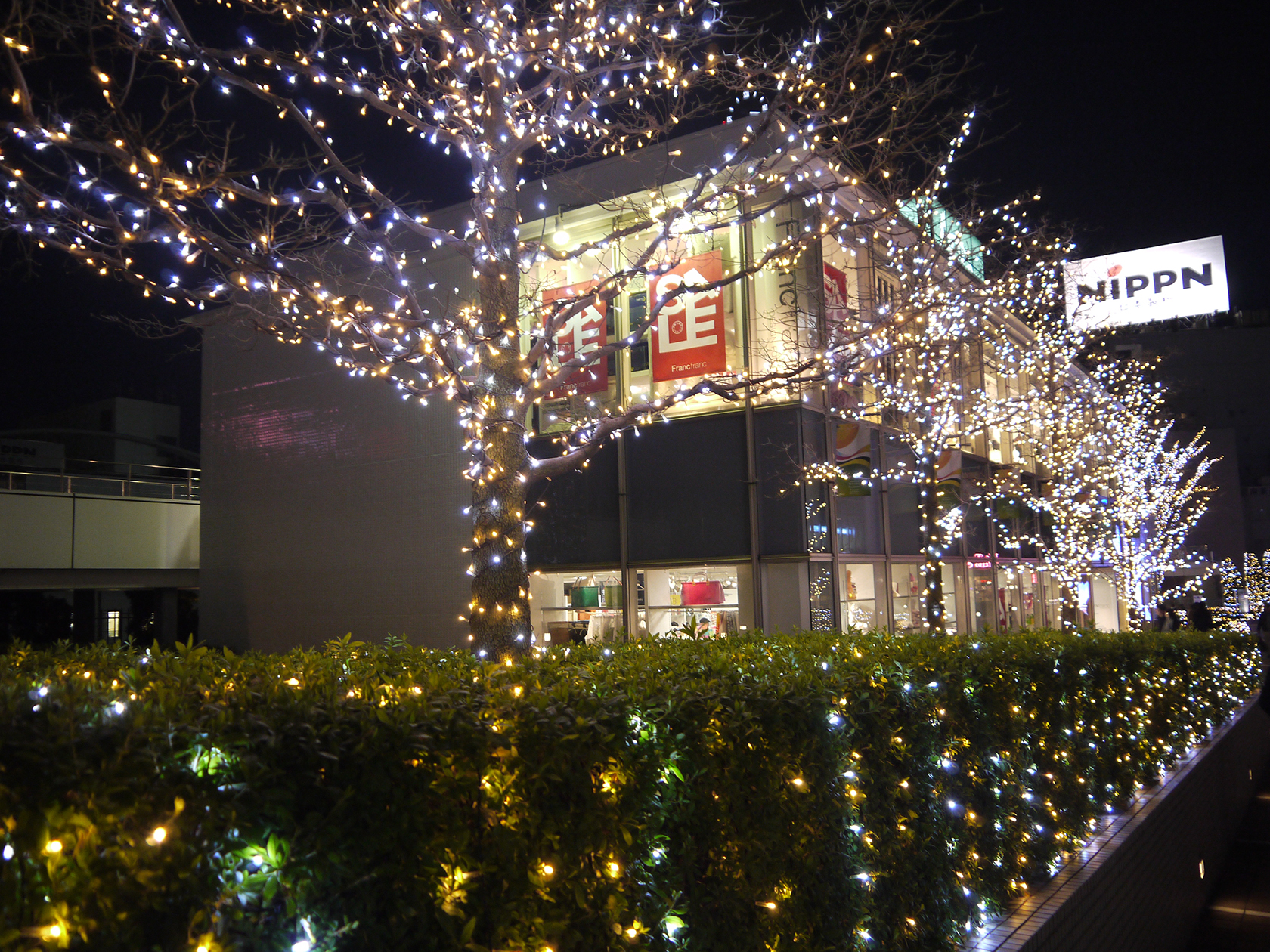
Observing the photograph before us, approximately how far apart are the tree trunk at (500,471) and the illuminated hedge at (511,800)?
2.20m

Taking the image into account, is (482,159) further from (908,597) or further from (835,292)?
(908,597)

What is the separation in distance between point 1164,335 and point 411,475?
161ft

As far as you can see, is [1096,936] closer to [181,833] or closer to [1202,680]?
[181,833]

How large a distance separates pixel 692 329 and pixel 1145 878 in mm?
10137

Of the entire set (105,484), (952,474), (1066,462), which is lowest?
(952,474)

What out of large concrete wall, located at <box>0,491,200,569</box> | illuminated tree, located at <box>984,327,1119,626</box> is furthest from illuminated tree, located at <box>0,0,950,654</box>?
large concrete wall, located at <box>0,491,200,569</box>

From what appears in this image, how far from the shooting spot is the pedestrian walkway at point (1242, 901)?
730cm

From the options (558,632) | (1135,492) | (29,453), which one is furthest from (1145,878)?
(29,453)

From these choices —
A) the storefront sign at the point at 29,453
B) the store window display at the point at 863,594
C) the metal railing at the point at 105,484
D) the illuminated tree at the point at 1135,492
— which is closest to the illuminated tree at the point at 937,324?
the store window display at the point at 863,594

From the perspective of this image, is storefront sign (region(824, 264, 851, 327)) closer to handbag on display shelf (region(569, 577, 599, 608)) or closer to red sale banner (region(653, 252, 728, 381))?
red sale banner (region(653, 252, 728, 381))

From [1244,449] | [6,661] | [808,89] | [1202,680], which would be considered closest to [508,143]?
[808,89]

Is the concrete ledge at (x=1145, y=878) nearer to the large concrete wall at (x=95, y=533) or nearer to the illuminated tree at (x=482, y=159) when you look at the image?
the illuminated tree at (x=482, y=159)

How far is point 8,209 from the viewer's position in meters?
6.20

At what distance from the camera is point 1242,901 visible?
8.30 metres
